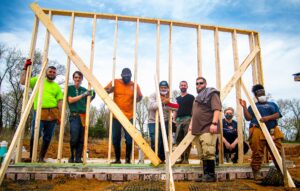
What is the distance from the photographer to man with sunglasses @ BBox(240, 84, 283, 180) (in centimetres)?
454

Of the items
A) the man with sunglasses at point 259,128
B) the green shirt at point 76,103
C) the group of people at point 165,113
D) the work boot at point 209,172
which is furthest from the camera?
the green shirt at point 76,103

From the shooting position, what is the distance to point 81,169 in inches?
167

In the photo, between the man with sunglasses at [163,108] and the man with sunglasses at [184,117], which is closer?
the man with sunglasses at [163,108]

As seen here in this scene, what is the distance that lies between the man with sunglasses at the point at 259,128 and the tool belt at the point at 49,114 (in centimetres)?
383

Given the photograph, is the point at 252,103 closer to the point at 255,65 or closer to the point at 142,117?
the point at 255,65

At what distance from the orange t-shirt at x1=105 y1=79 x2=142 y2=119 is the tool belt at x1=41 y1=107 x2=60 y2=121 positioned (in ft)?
3.96

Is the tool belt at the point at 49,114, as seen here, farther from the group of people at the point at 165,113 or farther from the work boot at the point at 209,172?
the work boot at the point at 209,172

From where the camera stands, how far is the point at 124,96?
4.94 m

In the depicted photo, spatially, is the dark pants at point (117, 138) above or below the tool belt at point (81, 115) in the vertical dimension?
below

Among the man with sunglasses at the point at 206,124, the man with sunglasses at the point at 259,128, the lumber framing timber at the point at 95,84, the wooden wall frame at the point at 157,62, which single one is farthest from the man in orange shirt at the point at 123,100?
the man with sunglasses at the point at 259,128

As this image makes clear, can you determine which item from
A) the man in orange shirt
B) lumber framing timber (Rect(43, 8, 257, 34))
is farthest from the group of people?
lumber framing timber (Rect(43, 8, 257, 34))

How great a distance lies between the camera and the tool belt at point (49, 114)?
481cm

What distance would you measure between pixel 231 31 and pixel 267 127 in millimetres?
2353

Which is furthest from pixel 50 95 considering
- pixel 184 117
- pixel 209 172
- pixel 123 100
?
pixel 209 172
